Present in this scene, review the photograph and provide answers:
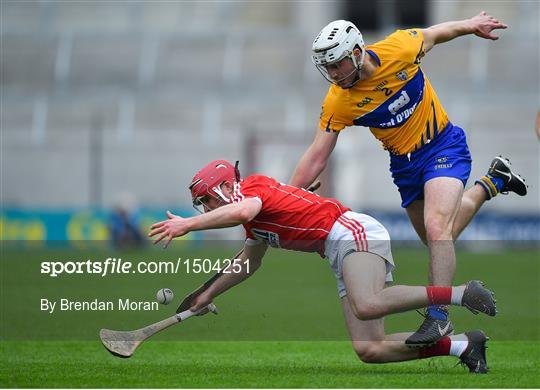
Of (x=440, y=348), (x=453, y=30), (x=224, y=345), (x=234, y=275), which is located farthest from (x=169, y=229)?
(x=453, y=30)

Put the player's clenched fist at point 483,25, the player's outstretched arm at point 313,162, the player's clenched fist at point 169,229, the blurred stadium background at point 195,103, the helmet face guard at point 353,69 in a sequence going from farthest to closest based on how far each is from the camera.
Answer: the blurred stadium background at point 195,103 < the player's clenched fist at point 483,25 < the player's outstretched arm at point 313,162 < the helmet face guard at point 353,69 < the player's clenched fist at point 169,229

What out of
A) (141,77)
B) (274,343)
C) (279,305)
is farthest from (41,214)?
(274,343)

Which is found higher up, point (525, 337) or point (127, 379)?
point (127, 379)

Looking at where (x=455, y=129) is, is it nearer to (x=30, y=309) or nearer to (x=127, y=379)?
(x=127, y=379)

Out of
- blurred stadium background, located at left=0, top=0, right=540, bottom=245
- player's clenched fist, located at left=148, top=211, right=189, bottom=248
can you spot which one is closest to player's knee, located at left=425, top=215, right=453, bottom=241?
player's clenched fist, located at left=148, top=211, right=189, bottom=248

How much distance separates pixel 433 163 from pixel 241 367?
7.76 feet

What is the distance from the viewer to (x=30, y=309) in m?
12.8

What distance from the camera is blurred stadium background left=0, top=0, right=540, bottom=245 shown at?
30.1 meters

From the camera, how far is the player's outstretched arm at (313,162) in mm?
9797

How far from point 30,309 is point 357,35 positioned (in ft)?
18.3

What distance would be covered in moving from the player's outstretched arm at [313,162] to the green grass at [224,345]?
47.5 inches

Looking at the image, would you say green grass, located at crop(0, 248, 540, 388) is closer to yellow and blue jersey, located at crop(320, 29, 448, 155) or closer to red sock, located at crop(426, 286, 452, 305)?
red sock, located at crop(426, 286, 452, 305)

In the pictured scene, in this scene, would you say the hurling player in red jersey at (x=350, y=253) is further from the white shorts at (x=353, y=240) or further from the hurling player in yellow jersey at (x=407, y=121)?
the hurling player in yellow jersey at (x=407, y=121)

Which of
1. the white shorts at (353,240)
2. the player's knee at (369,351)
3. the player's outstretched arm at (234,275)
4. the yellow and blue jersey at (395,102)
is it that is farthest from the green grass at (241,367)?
the yellow and blue jersey at (395,102)
